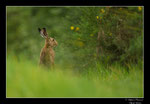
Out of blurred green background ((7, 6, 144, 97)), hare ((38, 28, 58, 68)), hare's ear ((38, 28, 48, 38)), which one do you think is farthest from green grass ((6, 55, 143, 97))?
hare ((38, 28, 58, 68))

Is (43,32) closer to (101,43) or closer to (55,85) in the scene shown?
(101,43)

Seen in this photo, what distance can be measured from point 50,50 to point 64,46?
1.09ft

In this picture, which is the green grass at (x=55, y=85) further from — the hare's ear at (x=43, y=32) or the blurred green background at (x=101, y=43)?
the hare's ear at (x=43, y=32)

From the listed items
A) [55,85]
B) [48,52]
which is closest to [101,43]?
[48,52]

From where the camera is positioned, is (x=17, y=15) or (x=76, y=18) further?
(x=17, y=15)

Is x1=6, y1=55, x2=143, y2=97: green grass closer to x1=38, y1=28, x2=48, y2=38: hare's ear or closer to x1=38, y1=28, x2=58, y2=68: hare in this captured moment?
x1=38, y1=28, x2=48, y2=38: hare's ear

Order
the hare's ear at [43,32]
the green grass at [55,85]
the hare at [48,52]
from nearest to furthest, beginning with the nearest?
the green grass at [55,85]
the hare's ear at [43,32]
the hare at [48,52]

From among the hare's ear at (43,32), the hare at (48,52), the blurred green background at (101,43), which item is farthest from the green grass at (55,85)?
the hare at (48,52)

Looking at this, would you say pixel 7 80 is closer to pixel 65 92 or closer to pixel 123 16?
pixel 65 92

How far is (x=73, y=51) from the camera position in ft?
24.5

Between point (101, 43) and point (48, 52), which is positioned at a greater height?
point (101, 43)

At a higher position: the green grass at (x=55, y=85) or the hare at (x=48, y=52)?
the hare at (x=48, y=52)

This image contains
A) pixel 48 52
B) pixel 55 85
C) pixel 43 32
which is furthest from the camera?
Answer: pixel 48 52

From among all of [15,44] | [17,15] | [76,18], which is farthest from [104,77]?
[17,15]
